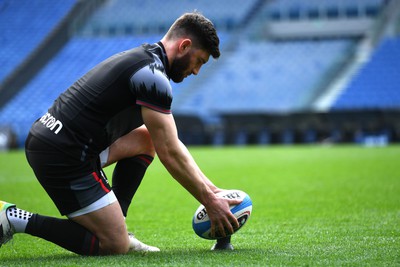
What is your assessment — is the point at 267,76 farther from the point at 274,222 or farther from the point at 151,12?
the point at 274,222

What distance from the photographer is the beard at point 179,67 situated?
3844 mm

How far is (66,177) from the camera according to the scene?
12.4 ft

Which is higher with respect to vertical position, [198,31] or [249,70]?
[198,31]

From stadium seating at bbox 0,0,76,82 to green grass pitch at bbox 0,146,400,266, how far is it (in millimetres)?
17394

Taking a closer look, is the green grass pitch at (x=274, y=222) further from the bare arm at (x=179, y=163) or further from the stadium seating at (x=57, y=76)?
the stadium seating at (x=57, y=76)

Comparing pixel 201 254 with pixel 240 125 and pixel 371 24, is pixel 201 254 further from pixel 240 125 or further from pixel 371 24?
pixel 371 24

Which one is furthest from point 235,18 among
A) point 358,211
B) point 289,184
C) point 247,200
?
point 247,200

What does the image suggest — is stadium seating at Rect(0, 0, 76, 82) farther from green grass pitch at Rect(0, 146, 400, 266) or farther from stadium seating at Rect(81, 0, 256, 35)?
green grass pitch at Rect(0, 146, 400, 266)

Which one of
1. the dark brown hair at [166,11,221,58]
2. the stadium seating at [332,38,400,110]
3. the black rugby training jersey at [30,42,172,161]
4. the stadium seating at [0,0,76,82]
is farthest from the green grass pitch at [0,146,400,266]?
the stadium seating at [0,0,76,82]

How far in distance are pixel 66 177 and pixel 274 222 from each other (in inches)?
86.9

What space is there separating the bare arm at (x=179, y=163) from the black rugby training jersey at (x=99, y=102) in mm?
88

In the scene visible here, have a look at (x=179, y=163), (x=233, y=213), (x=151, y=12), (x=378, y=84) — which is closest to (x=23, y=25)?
(x=151, y=12)

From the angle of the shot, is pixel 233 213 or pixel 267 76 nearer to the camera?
pixel 233 213

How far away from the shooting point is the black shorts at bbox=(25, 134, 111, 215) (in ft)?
12.4
